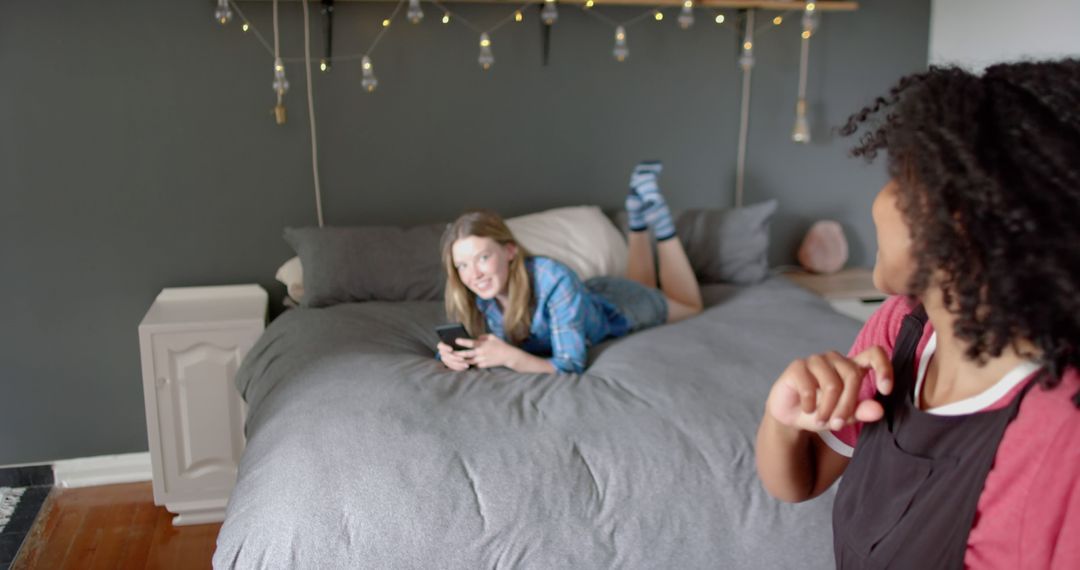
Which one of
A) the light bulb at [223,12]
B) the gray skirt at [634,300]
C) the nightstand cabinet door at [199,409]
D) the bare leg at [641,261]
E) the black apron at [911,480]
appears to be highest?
the light bulb at [223,12]

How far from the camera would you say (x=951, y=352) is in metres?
0.82

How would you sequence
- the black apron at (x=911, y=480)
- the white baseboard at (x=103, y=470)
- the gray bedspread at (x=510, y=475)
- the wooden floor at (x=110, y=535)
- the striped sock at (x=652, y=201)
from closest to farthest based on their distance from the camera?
the black apron at (x=911, y=480)
the gray bedspread at (x=510, y=475)
the wooden floor at (x=110, y=535)
the striped sock at (x=652, y=201)
the white baseboard at (x=103, y=470)

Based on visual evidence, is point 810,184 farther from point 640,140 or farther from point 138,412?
point 138,412

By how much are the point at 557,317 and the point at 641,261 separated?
0.70 meters

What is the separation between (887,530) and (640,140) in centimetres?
246

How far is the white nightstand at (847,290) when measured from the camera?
10.2 ft

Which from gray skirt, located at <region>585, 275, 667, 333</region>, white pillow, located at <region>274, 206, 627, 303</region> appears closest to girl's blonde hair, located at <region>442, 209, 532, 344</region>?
gray skirt, located at <region>585, 275, 667, 333</region>

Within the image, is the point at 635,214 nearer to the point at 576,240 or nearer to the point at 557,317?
the point at 576,240

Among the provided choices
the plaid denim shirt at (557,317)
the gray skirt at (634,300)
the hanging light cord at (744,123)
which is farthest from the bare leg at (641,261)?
the hanging light cord at (744,123)

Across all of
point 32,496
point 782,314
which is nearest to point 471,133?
point 782,314

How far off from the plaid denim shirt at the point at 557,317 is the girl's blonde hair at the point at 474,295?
0.08 ft

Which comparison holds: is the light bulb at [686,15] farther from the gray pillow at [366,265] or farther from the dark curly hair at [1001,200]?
the dark curly hair at [1001,200]

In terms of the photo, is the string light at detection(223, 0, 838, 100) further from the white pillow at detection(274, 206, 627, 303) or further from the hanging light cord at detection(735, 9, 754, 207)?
the white pillow at detection(274, 206, 627, 303)

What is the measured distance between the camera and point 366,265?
2.71m
